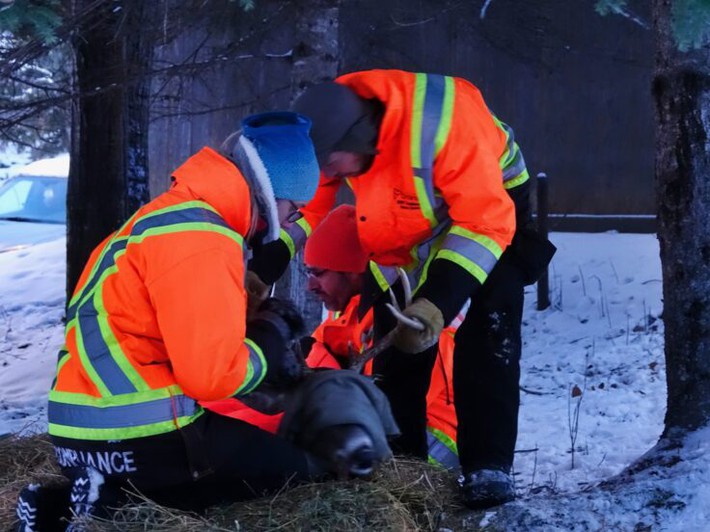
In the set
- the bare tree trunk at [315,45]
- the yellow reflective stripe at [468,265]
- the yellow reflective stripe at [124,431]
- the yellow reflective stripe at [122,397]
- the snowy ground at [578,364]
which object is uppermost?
the bare tree trunk at [315,45]

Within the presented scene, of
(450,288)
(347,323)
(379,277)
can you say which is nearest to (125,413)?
(450,288)

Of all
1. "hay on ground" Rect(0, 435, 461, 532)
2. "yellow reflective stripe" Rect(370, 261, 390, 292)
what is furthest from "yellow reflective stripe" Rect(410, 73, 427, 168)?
"hay on ground" Rect(0, 435, 461, 532)

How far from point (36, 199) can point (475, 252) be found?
1000cm

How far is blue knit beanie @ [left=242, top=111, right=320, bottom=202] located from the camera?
8.27ft

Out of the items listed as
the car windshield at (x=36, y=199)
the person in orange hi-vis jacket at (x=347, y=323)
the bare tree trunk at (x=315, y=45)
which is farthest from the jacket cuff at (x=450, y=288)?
the car windshield at (x=36, y=199)

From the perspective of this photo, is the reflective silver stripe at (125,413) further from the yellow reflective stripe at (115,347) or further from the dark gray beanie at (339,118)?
the dark gray beanie at (339,118)

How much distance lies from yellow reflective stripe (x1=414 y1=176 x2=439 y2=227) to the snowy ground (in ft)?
3.43

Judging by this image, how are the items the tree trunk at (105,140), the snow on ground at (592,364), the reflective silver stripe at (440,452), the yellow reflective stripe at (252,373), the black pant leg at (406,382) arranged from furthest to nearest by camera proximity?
the tree trunk at (105,140)
the snow on ground at (592,364)
the reflective silver stripe at (440,452)
the black pant leg at (406,382)
the yellow reflective stripe at (252,373)

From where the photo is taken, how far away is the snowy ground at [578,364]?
4.32 m

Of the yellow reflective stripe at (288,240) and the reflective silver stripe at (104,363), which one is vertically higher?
the yellow reflective stripe at (288,240)

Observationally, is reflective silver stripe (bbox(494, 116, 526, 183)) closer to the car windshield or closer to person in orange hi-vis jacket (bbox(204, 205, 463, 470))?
person in orange hi-vis jacket (bbox(204, 205, 463, 470))

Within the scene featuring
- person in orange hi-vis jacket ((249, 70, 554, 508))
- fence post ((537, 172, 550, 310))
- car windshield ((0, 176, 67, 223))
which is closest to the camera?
person in orange hi-vis jacket ((249, 70, 554, 508))

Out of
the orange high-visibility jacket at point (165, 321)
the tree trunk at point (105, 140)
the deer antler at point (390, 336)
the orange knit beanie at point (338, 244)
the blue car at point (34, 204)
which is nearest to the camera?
the orange high-visibility jacket at point (165, 321)

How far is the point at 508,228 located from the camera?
2980 mm
